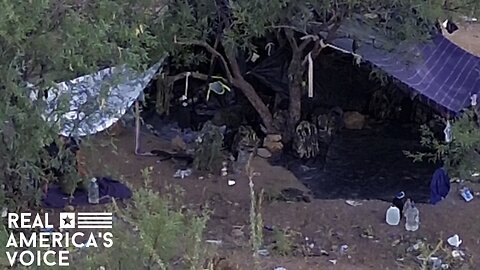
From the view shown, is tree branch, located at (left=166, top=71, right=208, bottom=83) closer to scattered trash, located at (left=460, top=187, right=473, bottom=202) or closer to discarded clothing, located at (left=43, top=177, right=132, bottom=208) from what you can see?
discarded clothing, located at (left=43, top=177, right=132, bottom=208)

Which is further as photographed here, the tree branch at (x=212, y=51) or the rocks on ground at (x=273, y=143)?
the rocks on ground at (x=273, y=143)

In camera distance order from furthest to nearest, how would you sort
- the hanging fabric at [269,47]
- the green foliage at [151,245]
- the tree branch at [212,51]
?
the hanging fabric at [269,47] < the tree branch at [212,51] < the green foliage at [151,245]

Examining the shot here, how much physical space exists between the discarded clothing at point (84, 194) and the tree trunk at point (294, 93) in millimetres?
2039

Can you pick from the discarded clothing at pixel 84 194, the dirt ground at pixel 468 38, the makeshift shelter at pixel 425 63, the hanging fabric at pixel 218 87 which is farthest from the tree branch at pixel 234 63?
the dirt ground at pixel 468 38

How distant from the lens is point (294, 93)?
8008 mm

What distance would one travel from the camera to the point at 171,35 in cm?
664

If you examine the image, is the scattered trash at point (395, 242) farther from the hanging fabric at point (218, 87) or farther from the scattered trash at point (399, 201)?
the hanging fabric at point (218, 87)

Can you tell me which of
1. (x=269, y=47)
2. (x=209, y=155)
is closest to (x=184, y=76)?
(x=269, y=47)

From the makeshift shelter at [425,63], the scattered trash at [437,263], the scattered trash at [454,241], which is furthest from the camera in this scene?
the makeshift shelter at [425,63]

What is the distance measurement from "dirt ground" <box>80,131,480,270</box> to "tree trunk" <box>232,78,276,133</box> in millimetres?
851

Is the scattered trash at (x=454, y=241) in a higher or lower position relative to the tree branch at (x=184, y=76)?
lower

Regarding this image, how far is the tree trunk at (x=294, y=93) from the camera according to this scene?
25.9 feet

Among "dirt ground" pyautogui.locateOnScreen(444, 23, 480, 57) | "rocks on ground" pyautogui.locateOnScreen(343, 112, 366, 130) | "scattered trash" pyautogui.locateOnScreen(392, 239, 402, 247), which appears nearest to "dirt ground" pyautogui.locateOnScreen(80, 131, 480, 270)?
"scattered trash" pyautogui.locateOnScreen(392, 239, 402, 247)

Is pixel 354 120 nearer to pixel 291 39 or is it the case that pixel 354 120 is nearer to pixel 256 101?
pixel 256 101
